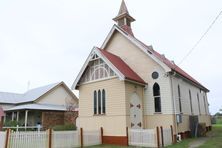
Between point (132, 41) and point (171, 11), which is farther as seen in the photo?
point (132, 41)

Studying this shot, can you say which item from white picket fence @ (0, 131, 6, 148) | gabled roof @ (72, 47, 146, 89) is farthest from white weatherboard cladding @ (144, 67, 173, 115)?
white picket fence @ (0, 131, 6, 148)

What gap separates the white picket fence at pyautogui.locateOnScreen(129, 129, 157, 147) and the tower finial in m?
12.5

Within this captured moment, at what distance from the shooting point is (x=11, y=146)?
38.5 feet

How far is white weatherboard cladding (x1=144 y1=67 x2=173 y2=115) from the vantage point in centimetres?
1636

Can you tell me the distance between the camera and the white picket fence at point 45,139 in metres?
11.9

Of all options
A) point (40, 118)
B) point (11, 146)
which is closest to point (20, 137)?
point (11, 146)

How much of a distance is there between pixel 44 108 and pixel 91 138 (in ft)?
56.2

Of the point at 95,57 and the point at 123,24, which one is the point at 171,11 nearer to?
the point at 95,57

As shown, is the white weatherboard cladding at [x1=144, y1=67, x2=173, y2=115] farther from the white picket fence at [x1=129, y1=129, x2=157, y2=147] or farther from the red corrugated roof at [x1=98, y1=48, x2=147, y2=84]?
the white picket fence at [x1=129, y1=129, x2=157, y2=147]

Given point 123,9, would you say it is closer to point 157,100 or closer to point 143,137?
point 157,100

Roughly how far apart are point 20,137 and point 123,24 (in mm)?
15379

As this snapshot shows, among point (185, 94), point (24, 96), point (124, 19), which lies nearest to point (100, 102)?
point (185, 94)

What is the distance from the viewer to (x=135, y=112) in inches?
637

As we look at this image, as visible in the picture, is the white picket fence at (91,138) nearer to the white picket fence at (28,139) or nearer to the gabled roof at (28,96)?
the white picket fence at (28,139)
